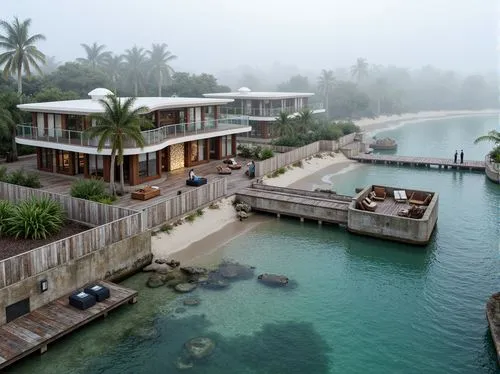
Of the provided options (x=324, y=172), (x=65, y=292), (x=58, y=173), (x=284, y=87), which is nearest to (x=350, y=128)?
(x=324, y=172)

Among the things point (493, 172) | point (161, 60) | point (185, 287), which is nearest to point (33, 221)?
point (185, 287)

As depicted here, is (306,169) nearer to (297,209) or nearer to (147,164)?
(297,209)

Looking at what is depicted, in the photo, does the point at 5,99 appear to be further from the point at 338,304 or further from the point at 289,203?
the point at 338,304

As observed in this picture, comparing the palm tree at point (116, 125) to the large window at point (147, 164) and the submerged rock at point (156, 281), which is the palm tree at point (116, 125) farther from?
the submerged rock at point (156, 281)

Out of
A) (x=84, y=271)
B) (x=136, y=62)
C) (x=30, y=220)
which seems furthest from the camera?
A: (x=136, y=62)

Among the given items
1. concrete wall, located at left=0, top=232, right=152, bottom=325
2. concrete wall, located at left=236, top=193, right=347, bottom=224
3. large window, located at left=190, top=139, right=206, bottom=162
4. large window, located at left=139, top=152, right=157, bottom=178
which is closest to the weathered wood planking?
concrete wall, located at left=0, top=232, right=152, bottom=325

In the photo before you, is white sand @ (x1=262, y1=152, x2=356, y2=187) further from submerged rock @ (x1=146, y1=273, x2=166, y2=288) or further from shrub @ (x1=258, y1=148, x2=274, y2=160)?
submerged rock @ (x1=146, y1=273, x2=166, y2=288)
